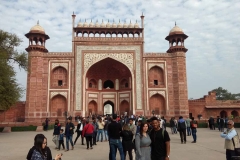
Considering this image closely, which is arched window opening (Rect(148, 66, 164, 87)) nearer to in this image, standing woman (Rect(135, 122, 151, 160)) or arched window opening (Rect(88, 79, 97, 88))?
arched window opening (Rect(88, 79, 97, 88))

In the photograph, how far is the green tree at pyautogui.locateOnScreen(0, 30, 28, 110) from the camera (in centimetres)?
1545

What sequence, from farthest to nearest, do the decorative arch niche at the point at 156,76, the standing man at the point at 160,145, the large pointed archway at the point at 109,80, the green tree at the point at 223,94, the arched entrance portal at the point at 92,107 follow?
1. the green tree at the point at 223,94
2. the arched entrance portal at the point at 92,107
3. the large pointed archway at the point at 109,80
4. the decorative arch niche at the point at 156,76
5. the standing man at the point at 160,145

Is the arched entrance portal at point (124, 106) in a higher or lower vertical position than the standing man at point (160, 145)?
higher

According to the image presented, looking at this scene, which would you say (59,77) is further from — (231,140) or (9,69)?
(231,140)

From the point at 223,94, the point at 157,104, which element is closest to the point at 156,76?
the point at 157,104

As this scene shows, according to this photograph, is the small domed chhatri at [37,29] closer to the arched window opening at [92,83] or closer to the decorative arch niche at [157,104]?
the arched window opening at [92,83]

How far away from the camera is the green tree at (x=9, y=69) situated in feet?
50.7

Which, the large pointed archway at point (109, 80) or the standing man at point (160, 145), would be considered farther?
the large pointed archway at point (109, 80)

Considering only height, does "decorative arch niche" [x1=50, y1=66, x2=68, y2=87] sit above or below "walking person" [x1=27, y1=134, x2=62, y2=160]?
above

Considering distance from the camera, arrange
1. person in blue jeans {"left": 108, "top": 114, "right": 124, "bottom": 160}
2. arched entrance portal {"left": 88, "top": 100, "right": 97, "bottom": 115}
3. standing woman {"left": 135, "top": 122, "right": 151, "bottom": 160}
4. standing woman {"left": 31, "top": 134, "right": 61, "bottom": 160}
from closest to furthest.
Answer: standing woman {"left": 31, "top": 134, "right": 61, "bottom": 160}, standing woman {"left": 135, "top": 122, "right": 151, "bottom": 160}, person in blue jeans {"left": 108, "top": 114, "right": 124, "bottom": 160}, arched entrance portal {"left": 88, "top": 100, "right": 97, "bottom": 115}

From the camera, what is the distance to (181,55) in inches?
1037

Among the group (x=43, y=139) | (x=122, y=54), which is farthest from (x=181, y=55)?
(x=43, y=139)

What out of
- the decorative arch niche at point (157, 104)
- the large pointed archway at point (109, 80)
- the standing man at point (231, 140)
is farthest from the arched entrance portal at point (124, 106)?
the standing man at point (231, 140)

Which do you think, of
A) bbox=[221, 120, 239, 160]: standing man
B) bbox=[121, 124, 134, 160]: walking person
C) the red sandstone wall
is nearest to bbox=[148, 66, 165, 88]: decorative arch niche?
the red sandstone wall
